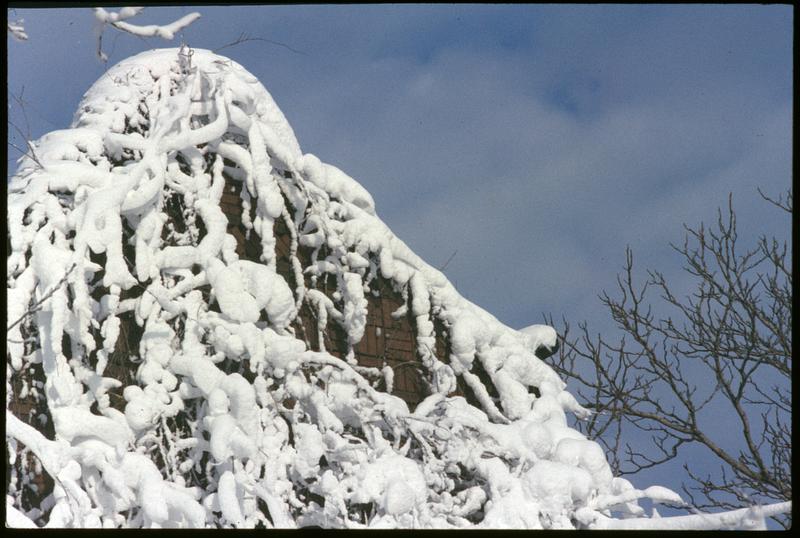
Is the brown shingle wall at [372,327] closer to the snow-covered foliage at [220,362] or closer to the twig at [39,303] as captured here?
the snow-covered foliage at [220,362]

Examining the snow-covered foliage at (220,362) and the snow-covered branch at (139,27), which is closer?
the snow-covered foliage at (220,362)

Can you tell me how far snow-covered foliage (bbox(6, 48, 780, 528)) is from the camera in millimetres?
4578

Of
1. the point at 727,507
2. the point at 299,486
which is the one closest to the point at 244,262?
the point at 299,486

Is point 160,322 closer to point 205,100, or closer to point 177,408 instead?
point 177,408

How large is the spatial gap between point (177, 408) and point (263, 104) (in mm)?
2167

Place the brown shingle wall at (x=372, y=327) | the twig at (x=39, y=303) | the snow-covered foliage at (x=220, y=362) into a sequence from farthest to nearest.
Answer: the brown shingle wall at (x=372, y=327) → the snow-covered foliage at (x=220, y=362) → the twig at (x=39, y=303)

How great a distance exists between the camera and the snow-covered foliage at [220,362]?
4.58m

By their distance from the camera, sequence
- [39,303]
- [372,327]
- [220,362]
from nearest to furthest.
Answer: [39,303] < [220,362] < [372,327]

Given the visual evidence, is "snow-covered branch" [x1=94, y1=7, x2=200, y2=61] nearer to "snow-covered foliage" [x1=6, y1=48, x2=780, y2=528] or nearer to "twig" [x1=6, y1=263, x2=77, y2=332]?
"snow-covered foliage" [x1=6, y1=48, x2=780, y2=528]

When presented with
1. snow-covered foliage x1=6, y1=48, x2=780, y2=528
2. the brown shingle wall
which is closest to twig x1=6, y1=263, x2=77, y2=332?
snow-covered foliage x1=6, y1=48, x2=780, y2=528

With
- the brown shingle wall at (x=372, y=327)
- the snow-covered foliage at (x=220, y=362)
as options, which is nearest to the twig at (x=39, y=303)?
the snow-covered foliage at (x=220, y=362)

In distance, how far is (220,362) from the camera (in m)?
5.16

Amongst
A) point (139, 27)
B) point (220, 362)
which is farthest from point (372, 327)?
point (139, 27)

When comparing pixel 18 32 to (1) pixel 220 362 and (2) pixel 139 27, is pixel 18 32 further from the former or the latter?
(1) pixel 220 362
